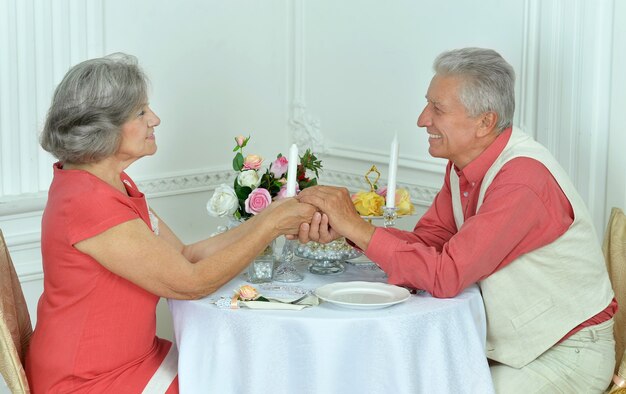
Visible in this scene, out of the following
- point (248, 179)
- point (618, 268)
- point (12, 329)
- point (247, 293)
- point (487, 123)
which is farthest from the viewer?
point (618, 268)

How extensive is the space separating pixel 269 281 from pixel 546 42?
1444 mm

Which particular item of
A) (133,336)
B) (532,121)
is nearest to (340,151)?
(532,121)

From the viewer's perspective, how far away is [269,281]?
265 cm

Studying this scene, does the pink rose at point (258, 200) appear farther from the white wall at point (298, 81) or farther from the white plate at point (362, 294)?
the white wall at point (298, 81)

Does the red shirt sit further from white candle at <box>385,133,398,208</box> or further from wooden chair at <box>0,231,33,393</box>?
wooden chair at <box>0,231,33,393</box>

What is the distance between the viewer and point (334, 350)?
2305mm

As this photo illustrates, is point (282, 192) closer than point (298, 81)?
Yes

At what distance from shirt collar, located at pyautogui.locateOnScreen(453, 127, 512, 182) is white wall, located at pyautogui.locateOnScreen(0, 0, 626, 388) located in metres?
0.77

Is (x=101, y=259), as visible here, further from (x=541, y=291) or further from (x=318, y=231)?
(x=541, y=291)

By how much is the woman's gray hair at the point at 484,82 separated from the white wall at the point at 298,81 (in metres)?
0.78

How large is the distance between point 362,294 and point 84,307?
0.71 metres

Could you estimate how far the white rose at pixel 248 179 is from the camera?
108 inches

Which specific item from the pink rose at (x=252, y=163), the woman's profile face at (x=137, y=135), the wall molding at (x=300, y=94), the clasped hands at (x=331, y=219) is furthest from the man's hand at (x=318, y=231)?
the wall molding at (x=300, y=94)

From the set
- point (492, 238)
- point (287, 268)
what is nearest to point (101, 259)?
point (287, 268)
